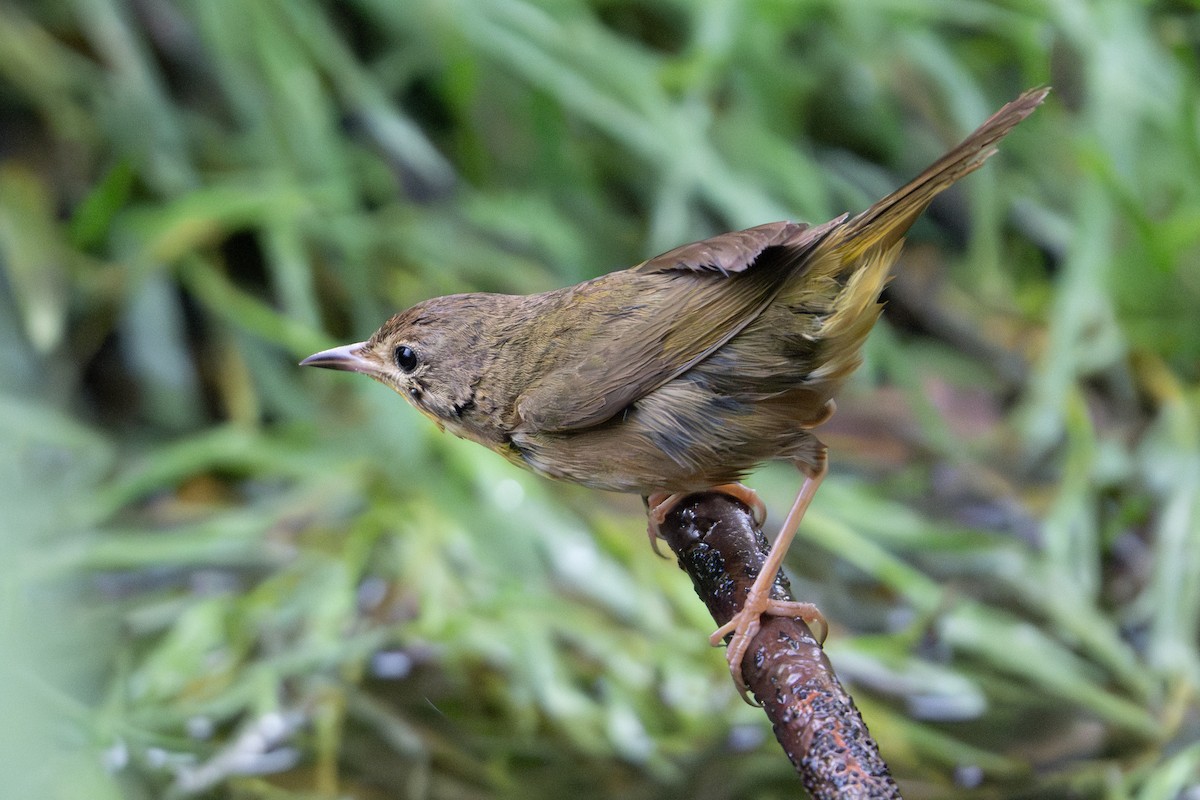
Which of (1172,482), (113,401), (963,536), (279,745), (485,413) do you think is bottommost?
(279,745)

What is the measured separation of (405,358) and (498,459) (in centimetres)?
179

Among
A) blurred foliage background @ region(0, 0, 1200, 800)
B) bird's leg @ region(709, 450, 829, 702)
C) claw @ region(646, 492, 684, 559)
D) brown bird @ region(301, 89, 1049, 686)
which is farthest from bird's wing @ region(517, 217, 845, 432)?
blurred foliage background @ region(0, 0, 1200, 800)

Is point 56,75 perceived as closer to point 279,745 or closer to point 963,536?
point 279,745

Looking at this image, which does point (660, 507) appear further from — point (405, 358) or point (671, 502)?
point (405, 358)

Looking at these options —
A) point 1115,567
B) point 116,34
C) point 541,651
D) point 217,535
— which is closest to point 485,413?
point 541,651

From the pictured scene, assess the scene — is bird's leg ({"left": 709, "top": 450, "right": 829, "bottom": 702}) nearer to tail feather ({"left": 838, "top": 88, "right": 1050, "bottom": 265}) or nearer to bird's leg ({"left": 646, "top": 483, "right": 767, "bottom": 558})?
bird's leg ({"left": 646, "top": 483, "right": 767, "bottom": 558})

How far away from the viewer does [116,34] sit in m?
5.21

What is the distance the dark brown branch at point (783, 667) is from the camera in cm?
178

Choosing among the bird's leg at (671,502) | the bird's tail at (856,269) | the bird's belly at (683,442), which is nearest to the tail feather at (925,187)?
the bird's tail at (856,269)

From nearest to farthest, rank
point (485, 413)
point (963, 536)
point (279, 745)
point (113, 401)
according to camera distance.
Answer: point (485, 413), point (279, 745), point (963, 536), point (113, 401)

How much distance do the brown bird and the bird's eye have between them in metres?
0.15

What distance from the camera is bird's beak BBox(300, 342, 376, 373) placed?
279 cm

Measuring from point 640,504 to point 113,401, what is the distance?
6.65 ft

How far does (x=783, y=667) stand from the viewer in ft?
6.53
